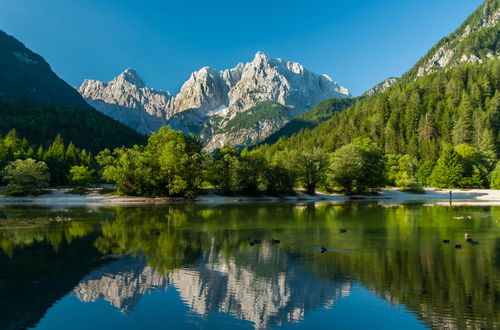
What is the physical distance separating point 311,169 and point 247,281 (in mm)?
88165

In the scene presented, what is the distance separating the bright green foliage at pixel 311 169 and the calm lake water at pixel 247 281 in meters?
70.6

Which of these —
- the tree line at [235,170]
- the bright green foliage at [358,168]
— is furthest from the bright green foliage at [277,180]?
the bright green foliage at [358,168]

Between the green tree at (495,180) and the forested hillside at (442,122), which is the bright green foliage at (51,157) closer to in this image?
the forested hillside at (442,122)

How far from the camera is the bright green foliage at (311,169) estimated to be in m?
102

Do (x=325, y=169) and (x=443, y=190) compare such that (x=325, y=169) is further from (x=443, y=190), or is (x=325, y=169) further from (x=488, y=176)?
(x=488, y=176)

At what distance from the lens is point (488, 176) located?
4855 inches

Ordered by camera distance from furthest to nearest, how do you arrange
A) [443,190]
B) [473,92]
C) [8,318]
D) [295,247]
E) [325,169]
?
[473,92]
[443,190]
[325,169]
[295,247]
[8,318]

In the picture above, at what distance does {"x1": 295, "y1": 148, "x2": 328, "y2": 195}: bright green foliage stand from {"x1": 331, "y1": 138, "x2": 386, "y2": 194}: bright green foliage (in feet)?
10.5

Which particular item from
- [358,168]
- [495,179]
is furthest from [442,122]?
[358,168]

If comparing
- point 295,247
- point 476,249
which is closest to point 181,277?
point 295,247

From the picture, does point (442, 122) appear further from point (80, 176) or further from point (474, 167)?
point (80, 176)

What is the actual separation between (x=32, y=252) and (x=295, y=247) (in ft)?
60.9

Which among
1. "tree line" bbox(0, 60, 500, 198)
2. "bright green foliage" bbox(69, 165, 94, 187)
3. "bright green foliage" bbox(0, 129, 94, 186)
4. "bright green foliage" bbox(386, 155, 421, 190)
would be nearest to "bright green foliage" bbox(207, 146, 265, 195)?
"tree line" bbox(0, 60, 500, 198)

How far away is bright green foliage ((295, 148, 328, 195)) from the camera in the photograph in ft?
336
